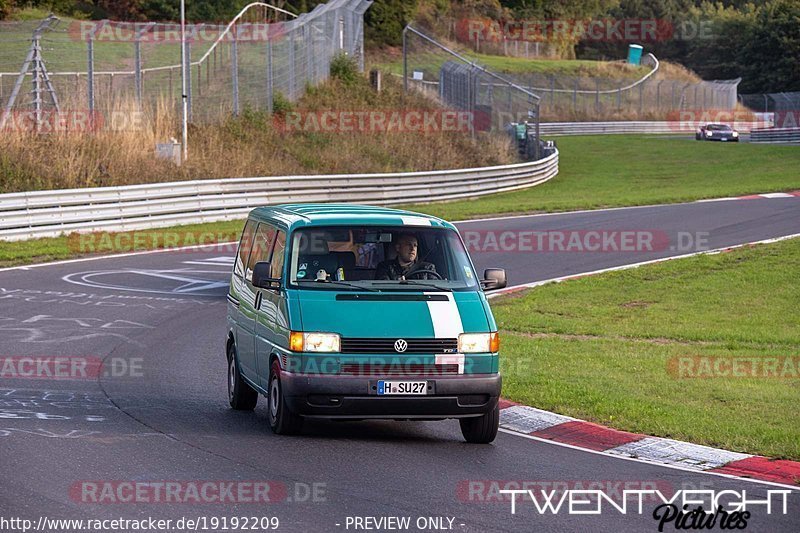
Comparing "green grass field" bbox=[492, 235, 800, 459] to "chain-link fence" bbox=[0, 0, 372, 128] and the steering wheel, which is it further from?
"chain-link fence" bbox=[0, 0, 372, 128]

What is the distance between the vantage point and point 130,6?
64562mm

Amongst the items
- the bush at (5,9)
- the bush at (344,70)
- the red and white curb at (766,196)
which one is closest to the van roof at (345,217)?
the red and white curb at (766,196)

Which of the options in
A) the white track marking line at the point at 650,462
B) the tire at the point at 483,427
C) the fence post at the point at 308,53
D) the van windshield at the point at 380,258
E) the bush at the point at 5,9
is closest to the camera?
the white track marking line at the point at 650,462

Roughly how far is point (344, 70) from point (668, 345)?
3377cm

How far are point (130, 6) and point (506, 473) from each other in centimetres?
5988

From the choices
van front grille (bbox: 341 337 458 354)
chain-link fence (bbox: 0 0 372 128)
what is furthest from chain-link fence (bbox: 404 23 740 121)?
van front grille (bbox: 341 337 458 354)

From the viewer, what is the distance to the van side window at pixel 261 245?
35.7ft

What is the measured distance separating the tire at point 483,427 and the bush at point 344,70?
38.4 metres

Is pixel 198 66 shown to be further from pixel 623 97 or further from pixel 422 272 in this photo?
pixel 623 97

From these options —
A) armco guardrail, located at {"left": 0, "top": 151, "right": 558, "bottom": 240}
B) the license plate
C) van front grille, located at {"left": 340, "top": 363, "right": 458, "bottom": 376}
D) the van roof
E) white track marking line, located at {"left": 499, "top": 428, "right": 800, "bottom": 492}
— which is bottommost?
armco guardrail, located at {"left": 0, "top": 151, "right": 558, "bottom": 240}

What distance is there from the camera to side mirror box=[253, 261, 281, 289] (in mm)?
9977

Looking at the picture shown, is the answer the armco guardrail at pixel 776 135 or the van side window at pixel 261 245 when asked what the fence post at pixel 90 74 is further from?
the armco guardrail at pixel 776 135

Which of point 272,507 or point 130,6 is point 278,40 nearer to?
point 130,6

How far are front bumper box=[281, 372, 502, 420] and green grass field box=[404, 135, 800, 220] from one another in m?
21.6
